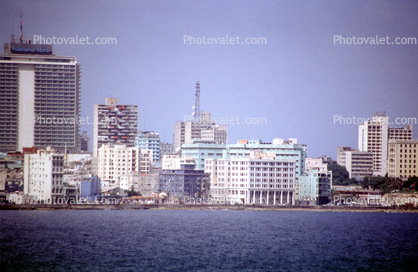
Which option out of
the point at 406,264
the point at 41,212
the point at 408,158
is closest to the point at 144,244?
the point at 406,264

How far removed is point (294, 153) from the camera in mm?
178500

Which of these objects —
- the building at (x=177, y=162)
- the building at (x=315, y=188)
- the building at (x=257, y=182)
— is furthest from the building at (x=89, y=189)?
the building at (x=315, y=188)

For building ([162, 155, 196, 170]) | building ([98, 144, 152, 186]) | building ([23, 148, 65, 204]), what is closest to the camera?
building ([23, 148, 65, 204])

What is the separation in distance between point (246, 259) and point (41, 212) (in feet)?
238

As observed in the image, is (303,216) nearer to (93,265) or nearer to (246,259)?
(246,259)

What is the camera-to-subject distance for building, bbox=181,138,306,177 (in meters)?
179

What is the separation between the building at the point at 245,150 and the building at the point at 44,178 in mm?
53468

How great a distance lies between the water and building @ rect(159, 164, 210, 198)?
26.9 m

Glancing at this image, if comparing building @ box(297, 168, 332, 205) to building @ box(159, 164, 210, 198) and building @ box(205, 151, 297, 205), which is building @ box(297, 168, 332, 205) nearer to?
building @ box(205, 151, 297, 205)

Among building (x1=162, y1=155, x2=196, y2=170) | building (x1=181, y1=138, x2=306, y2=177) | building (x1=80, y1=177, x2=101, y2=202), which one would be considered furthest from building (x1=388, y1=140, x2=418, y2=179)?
building (x1=80, y1=177, x2=101, y2=202)

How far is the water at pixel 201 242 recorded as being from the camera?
7062 centimetres

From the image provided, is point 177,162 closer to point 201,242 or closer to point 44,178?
point 44,178

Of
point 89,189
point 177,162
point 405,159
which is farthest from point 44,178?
A: point 405,159

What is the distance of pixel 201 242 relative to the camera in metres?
88.5
